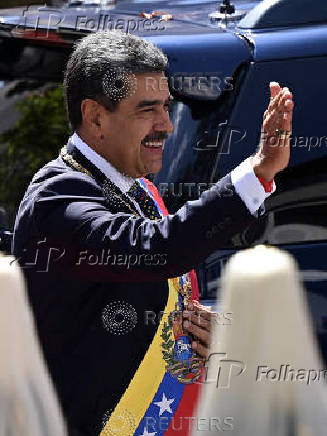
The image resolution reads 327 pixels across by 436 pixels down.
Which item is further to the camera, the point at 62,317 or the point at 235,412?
the point at 62,317

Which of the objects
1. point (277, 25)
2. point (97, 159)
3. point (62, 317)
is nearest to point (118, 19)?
point (277, 25)

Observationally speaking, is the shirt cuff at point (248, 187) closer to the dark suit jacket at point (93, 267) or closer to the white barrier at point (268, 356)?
the dark suit jacket at point (93, 267)

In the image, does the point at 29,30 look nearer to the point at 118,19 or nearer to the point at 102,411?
the point at 118,19

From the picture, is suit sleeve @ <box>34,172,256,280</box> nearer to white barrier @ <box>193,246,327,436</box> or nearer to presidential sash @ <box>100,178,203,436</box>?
presidential sash @ <box>100,178,203,436</box>

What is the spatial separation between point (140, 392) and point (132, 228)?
52cm

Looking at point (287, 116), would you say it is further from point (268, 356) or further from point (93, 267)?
point (268, 356)

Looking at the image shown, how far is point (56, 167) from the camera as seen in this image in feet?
8.89

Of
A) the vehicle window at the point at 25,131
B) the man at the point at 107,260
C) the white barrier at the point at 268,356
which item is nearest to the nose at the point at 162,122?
the man at the point at 107,260

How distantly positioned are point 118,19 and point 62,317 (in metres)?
1.58

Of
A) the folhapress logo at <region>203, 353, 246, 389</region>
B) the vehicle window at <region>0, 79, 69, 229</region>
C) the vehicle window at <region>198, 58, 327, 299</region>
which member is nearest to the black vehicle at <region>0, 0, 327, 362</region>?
the vehicle window at <region>198, 58, 327, 299</region>

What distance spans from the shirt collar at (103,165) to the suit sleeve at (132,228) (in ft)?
0.27

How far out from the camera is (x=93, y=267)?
258 centimetres

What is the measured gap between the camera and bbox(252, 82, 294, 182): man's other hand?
2.32 m

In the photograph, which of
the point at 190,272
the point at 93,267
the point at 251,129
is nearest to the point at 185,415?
the point at 190,272
